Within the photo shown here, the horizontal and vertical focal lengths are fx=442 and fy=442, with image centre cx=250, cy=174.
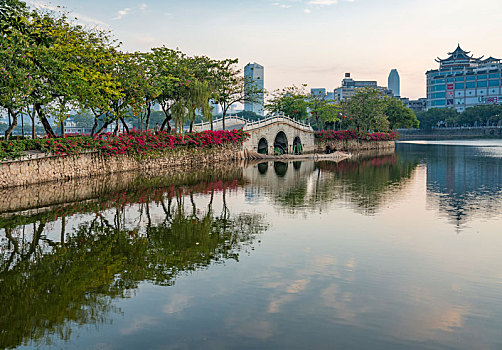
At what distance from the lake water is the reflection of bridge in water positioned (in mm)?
31652

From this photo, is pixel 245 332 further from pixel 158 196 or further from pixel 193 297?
pixel 158 196

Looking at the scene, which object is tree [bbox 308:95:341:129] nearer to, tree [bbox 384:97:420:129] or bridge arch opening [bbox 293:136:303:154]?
bridge arch opening [bbox 293:136:303:154]

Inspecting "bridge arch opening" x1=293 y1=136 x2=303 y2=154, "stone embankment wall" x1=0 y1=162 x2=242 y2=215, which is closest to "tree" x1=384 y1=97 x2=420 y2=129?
"bridge arch opening" x1=293 y1=136 x2=303 y2=154

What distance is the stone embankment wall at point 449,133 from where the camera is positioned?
408 feet

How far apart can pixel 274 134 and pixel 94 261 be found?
154 ft

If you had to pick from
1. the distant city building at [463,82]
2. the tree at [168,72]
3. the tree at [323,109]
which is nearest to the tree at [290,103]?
the tree at [323,109]

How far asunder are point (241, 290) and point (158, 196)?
14183 millimetres

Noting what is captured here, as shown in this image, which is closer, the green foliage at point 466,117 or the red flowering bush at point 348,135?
the red flowering bush at point 348,135

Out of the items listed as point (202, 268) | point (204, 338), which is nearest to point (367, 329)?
point (204, 338)

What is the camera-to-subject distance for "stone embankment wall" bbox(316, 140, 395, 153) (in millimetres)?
68938

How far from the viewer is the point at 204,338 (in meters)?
7.85

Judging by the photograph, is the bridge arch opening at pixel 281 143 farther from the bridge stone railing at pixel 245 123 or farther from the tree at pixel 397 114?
the tree at pixel 397 114

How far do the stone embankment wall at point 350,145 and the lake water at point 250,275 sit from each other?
46949 millimetres

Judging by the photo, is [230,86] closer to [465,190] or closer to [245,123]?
[245,123]
